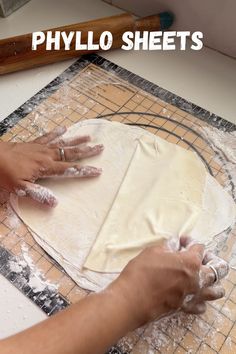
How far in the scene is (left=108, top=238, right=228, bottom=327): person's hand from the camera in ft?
1.98

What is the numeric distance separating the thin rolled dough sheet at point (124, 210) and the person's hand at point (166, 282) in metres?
0.10

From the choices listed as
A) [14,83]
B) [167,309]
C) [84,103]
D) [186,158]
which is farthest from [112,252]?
[14,83]

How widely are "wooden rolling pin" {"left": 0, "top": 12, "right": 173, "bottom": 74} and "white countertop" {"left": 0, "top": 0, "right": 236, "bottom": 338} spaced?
3 centimetres

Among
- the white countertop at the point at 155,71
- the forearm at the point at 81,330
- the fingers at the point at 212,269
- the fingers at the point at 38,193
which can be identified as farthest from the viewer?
the white countertop at the point at 155,71

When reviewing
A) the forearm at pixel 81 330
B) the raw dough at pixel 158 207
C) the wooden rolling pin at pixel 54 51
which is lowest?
the raw dough at pixel 158 207

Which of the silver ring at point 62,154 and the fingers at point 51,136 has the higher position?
the fingers at point 51,136

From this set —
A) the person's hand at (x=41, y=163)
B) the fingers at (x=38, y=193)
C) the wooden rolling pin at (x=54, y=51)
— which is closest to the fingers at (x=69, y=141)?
the person's hand at (x=41, y=163)

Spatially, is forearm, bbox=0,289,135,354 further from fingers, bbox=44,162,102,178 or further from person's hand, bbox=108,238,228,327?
fingers, bbox=44,162,102,178

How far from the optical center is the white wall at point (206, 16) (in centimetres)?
100

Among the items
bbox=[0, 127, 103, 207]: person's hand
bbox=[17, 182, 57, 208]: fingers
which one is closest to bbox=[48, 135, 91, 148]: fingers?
bbox=[0, 127, 103, 207]: person's hand

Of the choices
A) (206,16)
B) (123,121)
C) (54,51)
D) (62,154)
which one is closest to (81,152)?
(62,154)

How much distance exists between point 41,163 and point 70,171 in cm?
6

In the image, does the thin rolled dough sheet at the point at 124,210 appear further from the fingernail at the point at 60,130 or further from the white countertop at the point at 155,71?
the white countertop at the point at 155,71

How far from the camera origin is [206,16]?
104 centimetres
